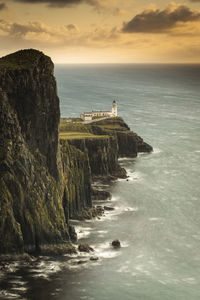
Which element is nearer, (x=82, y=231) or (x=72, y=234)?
(x=72, y=234)

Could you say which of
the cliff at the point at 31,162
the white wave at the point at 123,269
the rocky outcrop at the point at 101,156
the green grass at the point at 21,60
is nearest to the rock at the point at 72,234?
the cliff at the point at 31,162

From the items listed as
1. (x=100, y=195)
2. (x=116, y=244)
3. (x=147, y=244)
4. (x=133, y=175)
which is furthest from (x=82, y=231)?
(x=133, y=175)

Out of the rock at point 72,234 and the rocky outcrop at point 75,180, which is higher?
the rocky outcrop at point 75,180

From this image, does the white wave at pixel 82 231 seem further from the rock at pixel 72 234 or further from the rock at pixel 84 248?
the rock at pixel 84 248

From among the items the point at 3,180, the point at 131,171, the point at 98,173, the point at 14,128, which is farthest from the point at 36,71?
the point at 131,171

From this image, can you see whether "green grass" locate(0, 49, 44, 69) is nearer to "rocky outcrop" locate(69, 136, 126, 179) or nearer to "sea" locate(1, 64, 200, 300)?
"sea" locate(1, 64, 200, 300)

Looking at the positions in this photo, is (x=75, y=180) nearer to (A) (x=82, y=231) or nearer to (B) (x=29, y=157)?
(A) (x=82, y=231)

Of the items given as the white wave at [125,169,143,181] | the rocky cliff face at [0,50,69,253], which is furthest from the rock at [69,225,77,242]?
the white wave at [125,169,143,181]

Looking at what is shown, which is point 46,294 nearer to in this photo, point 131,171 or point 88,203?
point 88,203
